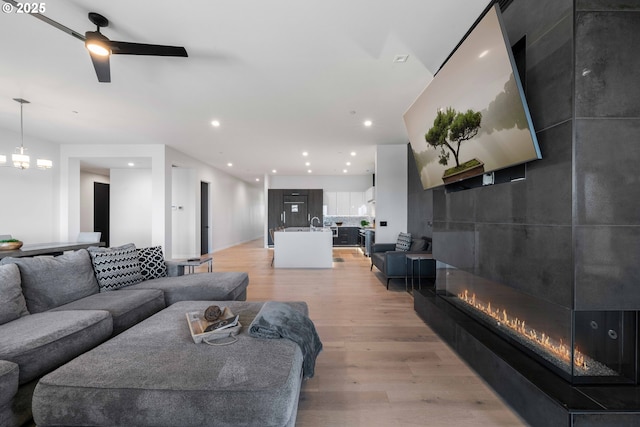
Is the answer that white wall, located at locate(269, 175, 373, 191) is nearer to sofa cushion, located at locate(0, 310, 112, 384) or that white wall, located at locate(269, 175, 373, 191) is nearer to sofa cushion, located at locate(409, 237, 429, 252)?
sofa cushion, located at locate(409, 237, 429, 252)

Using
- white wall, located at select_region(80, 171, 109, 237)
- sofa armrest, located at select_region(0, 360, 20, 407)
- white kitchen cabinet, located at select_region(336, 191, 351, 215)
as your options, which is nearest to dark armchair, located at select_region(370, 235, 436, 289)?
sofa armrest, located at select_region(0, 360, 20, 407)

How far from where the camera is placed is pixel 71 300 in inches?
98.7

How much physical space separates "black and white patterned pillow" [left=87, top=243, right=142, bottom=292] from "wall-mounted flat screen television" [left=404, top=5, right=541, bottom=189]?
141 inches

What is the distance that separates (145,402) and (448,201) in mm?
2911

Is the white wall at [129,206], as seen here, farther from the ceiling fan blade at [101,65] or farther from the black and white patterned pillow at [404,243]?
the black and white patterned pillow at [404,243]

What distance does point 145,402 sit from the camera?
48.4 inches

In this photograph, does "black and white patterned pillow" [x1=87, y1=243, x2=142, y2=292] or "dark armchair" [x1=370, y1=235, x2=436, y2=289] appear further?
"dark armchair" [x1=370, y1=235, x2=436, y2=289]

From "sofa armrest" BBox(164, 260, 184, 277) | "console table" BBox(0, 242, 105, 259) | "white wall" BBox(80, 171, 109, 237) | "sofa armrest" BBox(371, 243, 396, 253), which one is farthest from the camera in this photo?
"white wall" BBox(80, 171, 109, 237)

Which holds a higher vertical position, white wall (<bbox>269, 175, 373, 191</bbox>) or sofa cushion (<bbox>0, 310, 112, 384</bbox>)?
white wall (<bbox>269, 175, 373, 191</bbox>)

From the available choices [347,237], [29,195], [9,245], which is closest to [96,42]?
[9,245]

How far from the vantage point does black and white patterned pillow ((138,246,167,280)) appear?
3.32 m

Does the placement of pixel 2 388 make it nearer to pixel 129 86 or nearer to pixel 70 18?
pixel 70 18

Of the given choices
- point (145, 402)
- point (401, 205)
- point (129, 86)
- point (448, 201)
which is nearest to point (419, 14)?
point (448, 201)

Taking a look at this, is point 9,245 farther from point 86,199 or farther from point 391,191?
point 391,191
